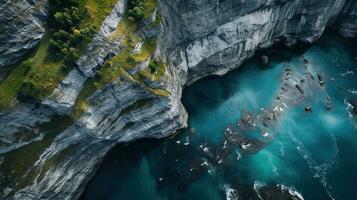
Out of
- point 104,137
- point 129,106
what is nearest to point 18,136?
point 104,137

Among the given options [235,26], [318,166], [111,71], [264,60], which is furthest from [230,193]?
[235,26]

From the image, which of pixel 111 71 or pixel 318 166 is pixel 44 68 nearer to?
pixel 111 71

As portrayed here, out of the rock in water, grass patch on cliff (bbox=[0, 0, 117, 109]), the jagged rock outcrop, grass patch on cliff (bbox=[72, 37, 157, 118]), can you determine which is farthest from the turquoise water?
the jagged rock outcrop

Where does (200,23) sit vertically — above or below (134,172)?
above

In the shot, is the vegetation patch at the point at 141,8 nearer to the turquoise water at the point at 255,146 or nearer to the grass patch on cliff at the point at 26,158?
the grass patch on cliff at the point at 26,158

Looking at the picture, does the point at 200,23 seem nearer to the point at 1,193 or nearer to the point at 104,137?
the point at 104,137

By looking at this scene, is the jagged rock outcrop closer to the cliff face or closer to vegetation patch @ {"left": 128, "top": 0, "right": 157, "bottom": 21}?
vegetation patch @ {"left": 128, "top": 0, "right": 157, "bottom": 21}
